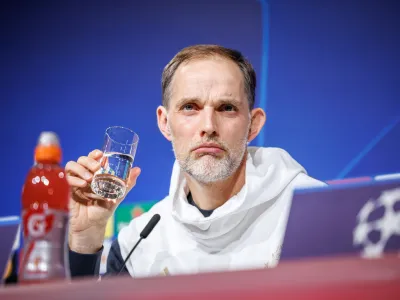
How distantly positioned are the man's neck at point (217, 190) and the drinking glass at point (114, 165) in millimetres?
303

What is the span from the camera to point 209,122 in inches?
64.4

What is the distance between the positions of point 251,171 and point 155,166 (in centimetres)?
85

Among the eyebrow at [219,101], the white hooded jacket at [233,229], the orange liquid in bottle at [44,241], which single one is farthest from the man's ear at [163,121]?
the orange liquid in bottle at [44,241]

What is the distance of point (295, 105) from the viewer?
2.33 m

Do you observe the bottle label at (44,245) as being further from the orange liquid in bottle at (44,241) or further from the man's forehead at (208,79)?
the man's forehead at (208,79)

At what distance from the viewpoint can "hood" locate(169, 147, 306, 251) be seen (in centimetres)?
167

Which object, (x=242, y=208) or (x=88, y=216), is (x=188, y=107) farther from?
(x=88, y=216)

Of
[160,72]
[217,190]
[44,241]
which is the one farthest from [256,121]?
[44,241]

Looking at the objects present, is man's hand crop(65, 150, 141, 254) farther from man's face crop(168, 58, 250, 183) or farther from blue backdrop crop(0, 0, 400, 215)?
blue backdrop crop(0, 0, 400, 215)

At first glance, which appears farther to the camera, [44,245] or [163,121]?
[163,121]

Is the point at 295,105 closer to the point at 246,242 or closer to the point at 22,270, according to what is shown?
the point at 246,242

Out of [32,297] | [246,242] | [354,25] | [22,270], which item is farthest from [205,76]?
[32,297]

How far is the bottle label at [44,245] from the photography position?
847 millimetres

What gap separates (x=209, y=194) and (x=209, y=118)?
241 millimetres
